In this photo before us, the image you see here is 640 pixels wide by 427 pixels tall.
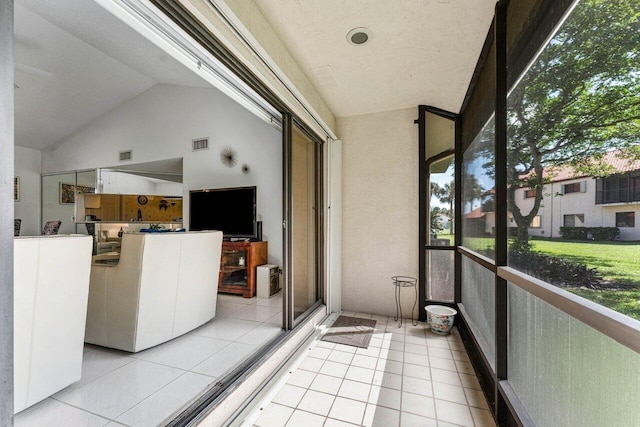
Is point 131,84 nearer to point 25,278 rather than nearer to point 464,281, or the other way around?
point 25,278

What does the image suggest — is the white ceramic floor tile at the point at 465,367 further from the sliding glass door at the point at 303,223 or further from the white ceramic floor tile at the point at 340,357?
the sliding glass door at the point at 303,223

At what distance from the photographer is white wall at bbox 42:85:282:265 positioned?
13.6 feet

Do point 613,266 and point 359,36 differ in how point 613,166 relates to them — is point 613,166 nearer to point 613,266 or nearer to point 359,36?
point 613,266

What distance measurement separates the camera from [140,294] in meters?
2.13

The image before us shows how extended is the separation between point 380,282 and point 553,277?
230 cm

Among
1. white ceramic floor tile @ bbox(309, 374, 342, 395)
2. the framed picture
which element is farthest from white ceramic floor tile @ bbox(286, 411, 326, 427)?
the framed picture

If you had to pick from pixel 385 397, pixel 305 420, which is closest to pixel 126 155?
pixel 305 420

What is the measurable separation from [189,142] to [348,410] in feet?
15.8

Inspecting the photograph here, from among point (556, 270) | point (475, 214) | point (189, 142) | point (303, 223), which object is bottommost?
point (556, 270)

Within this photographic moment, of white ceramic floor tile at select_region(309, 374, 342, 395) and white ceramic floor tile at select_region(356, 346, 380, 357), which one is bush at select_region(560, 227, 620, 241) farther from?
white ceramic floor tile at select_region(356, 346, 380, 357)

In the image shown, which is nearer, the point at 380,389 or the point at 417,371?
the point at 380,389

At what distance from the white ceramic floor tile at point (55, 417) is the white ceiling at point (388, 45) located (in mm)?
2618

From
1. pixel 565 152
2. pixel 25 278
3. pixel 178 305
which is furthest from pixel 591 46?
pixel 178 305

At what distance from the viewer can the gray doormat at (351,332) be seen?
2.60m
